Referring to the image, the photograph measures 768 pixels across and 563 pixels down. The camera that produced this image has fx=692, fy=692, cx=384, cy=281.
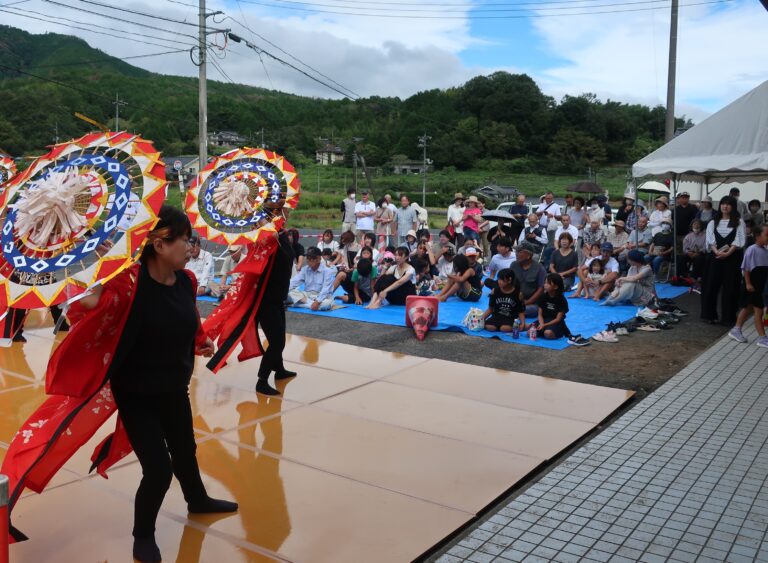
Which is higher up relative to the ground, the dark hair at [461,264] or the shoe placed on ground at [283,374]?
the dark hair at [461,264]

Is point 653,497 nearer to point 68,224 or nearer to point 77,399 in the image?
point 77,399

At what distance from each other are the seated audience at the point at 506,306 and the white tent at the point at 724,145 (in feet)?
13.1

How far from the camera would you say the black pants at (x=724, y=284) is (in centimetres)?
961

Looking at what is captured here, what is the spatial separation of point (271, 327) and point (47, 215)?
351 cm

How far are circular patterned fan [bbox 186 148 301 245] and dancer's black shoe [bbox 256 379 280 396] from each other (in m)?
1.31

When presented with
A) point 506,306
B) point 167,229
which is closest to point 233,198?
point 167,229

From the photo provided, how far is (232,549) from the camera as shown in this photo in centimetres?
352

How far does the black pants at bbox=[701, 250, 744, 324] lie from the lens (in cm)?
961

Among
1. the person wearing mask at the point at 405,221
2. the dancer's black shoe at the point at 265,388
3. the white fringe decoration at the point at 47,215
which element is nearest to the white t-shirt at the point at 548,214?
the person wearing mask at the point at 405,221

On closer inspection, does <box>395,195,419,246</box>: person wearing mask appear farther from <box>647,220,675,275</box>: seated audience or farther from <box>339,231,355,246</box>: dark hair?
<box>647,220,675,275</box>: seated audience

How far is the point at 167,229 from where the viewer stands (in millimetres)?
3244

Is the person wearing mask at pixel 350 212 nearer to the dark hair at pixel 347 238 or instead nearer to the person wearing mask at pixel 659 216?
the dark hair at pixel 347 238

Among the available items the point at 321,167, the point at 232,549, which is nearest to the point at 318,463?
the point at 232,549

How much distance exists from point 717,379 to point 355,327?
14.9ft
